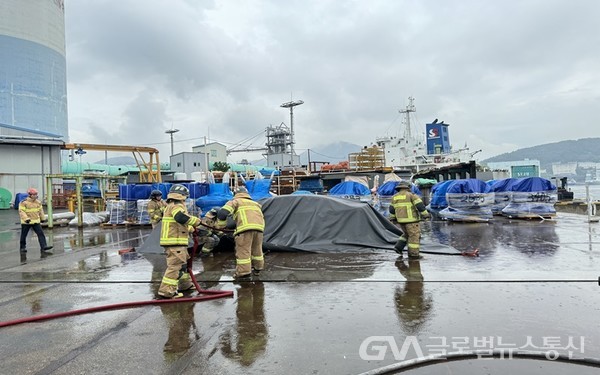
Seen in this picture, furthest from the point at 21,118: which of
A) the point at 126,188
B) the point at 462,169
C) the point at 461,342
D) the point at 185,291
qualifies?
the point at 461,342

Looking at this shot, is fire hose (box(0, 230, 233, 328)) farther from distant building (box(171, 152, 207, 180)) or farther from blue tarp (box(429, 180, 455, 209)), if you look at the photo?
distant building (box(171, 152, 207, 180))

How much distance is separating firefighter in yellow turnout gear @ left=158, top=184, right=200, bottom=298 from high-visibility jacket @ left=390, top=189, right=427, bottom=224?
4025 millimetres

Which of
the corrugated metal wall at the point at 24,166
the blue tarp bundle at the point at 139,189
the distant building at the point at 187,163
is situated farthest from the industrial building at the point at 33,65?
the blue tarp bundle at the point at 139,189

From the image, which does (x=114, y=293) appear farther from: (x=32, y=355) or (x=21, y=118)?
(x=21, y=118)

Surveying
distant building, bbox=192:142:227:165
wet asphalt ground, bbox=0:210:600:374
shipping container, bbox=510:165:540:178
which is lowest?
wet asphalt ground, bbox=0:210:600:374

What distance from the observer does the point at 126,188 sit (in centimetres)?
1534

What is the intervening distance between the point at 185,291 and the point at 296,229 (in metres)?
3.49

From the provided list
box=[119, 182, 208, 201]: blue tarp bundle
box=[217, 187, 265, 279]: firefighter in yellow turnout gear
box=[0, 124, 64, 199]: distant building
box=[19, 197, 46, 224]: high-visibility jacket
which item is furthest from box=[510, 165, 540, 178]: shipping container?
box=[19, 197, 46, 224]: high-visibility jacket

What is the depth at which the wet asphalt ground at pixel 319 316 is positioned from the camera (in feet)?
10.6

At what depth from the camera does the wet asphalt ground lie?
10.6 ft

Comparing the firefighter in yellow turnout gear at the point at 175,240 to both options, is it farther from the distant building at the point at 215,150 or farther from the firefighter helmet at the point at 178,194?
the distant building at the point at 215,150

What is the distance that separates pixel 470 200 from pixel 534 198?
2.34 m

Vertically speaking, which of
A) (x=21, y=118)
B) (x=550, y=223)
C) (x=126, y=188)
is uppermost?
(x=21, y=118)

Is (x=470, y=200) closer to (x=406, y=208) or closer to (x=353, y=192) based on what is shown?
(x=353, y=192)
